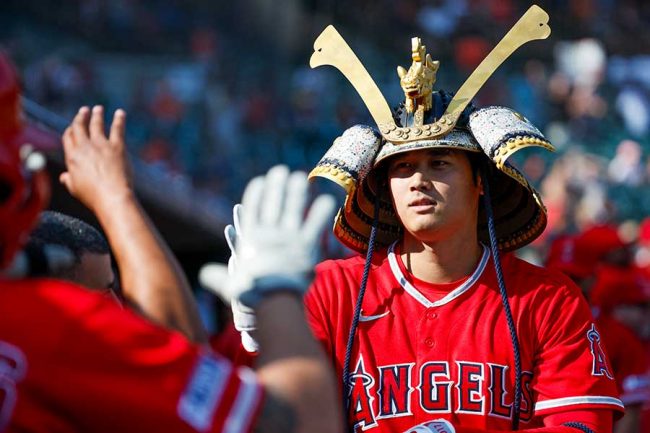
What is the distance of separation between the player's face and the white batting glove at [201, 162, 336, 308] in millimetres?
1626

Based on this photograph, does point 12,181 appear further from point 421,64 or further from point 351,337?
point 421,64

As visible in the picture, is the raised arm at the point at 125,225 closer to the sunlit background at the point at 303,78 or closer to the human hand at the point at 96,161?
the human hand at the point at 96,161

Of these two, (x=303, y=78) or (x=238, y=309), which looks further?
(x=303, y=78)

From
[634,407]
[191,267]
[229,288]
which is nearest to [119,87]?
[191,267]

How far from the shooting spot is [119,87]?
1598 cm

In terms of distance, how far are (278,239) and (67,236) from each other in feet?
3.56

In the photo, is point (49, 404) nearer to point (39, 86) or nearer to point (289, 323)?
point (289, 323)

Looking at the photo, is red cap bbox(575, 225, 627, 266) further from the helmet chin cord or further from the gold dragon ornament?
the gold dragon ornament

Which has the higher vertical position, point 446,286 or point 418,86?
point 418,86

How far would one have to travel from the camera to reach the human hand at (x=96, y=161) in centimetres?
278

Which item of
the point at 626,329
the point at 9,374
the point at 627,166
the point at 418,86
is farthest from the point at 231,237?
the point at 627,166

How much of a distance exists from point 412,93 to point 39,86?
35.5 feet

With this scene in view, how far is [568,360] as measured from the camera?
3965 mm

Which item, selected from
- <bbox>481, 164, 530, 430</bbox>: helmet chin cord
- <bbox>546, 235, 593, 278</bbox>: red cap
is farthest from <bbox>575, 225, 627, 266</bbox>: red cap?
<bbox>481, 164, 530, 430</bbox>: helmet chin cord
